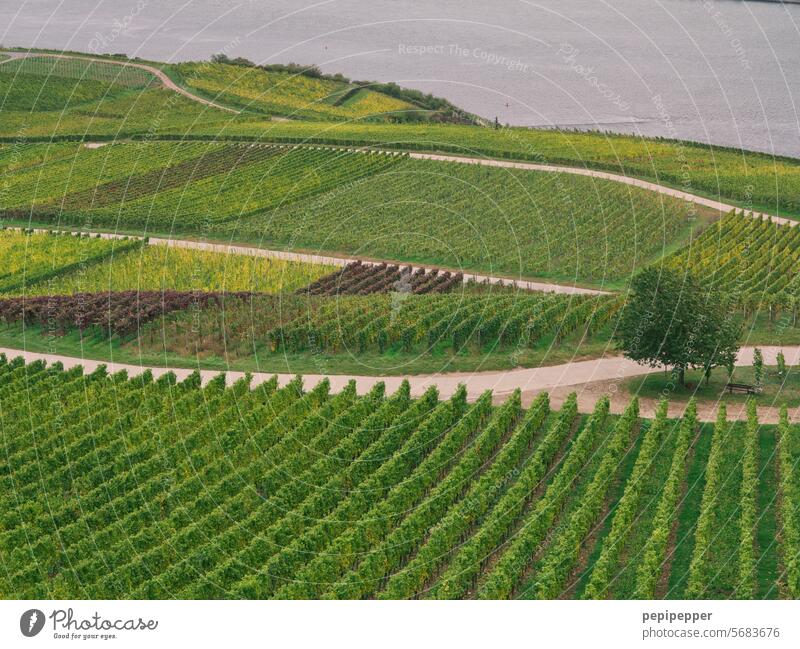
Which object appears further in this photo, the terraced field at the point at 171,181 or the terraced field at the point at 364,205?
the terraced field at the point at 171,181

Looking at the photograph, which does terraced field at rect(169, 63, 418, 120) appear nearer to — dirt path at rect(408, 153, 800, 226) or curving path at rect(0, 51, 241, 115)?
curving path at rect(0, 51, 241, 115)

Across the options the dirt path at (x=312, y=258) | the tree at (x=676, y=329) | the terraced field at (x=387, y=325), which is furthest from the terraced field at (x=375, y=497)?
the dirt path at (x=312, y=258)

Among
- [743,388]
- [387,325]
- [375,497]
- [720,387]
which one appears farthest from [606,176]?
[375,497]

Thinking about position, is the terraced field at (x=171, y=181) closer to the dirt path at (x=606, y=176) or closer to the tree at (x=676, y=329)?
the dirt path at (x=606, y=176)

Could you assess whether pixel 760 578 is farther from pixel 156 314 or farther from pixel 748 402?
pixel 156 314

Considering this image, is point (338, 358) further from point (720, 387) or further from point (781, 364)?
point (781, 364)

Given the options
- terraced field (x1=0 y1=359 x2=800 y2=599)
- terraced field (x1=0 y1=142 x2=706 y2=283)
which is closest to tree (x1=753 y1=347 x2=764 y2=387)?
Result: terraced field (x1=0 y1=359 x2=800 y2=599)
